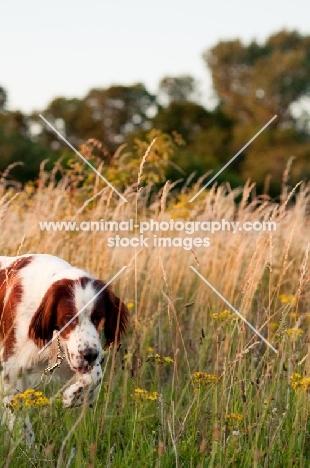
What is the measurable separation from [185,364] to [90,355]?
1262 mm

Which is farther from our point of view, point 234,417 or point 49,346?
point 49,346

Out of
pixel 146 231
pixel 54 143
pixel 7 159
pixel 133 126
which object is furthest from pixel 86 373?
pixel 133 126

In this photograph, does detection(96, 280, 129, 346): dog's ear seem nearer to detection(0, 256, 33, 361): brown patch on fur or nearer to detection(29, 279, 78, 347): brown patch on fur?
detection(29, 279, 78, 347): brown patch on fur

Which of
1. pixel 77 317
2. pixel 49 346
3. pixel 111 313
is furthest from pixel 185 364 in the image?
pixel 77 317

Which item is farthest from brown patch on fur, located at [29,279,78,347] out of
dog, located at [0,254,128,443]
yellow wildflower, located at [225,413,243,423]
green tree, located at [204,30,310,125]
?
green tree, located at [204,30,310,125]

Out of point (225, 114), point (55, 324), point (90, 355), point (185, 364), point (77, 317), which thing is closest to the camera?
point (90, 355)

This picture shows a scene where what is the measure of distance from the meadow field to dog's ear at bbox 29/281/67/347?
0.28m

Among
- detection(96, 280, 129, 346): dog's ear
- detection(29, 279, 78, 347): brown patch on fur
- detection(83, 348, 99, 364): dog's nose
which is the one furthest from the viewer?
detection(96, 280, 129, 346): dog's ear

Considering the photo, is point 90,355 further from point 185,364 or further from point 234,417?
point 185,364

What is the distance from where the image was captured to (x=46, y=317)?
3.37 metres

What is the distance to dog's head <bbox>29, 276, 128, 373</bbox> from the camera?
3.16 metres

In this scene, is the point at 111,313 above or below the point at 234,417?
above

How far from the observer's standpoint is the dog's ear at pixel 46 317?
11.0 feet

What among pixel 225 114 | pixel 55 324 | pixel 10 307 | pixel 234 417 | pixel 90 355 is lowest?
pixel 234 417
